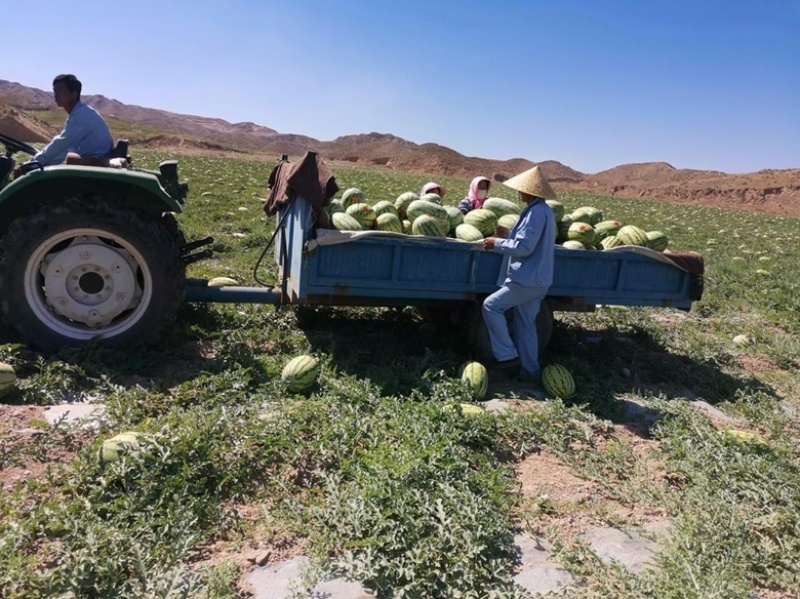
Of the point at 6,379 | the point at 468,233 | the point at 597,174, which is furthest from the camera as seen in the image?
the point at 597,174

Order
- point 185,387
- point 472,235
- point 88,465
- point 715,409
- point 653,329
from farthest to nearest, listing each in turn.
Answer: point 653,329
point 472,235
point 715,409
point 185,387
point 88,465

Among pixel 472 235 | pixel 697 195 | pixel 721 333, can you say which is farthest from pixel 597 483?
pixel 697 195

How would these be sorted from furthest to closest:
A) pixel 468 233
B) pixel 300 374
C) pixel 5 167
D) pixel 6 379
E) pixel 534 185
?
pixel 468 233 < pixel 534 185 < pixel 5 167 < pixel 300 374 < pixel 6 379

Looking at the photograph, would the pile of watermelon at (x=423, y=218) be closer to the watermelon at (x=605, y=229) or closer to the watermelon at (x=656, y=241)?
the watermelon at (x=605, y=229)

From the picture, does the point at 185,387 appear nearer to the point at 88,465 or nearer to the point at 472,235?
the point at 88,465

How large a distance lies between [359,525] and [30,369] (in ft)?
10.1

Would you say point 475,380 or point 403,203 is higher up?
point 403,203

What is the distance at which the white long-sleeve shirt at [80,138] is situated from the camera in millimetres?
5059

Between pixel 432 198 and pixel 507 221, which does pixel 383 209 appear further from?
pixel 507 221

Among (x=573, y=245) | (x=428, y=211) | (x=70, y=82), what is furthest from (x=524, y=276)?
(x=70, y=82)

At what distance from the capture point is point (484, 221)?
609 centimetres

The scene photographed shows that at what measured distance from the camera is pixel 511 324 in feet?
19.0

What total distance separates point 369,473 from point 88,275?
9.67ft

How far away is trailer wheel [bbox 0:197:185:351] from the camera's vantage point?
4570 millimetres
